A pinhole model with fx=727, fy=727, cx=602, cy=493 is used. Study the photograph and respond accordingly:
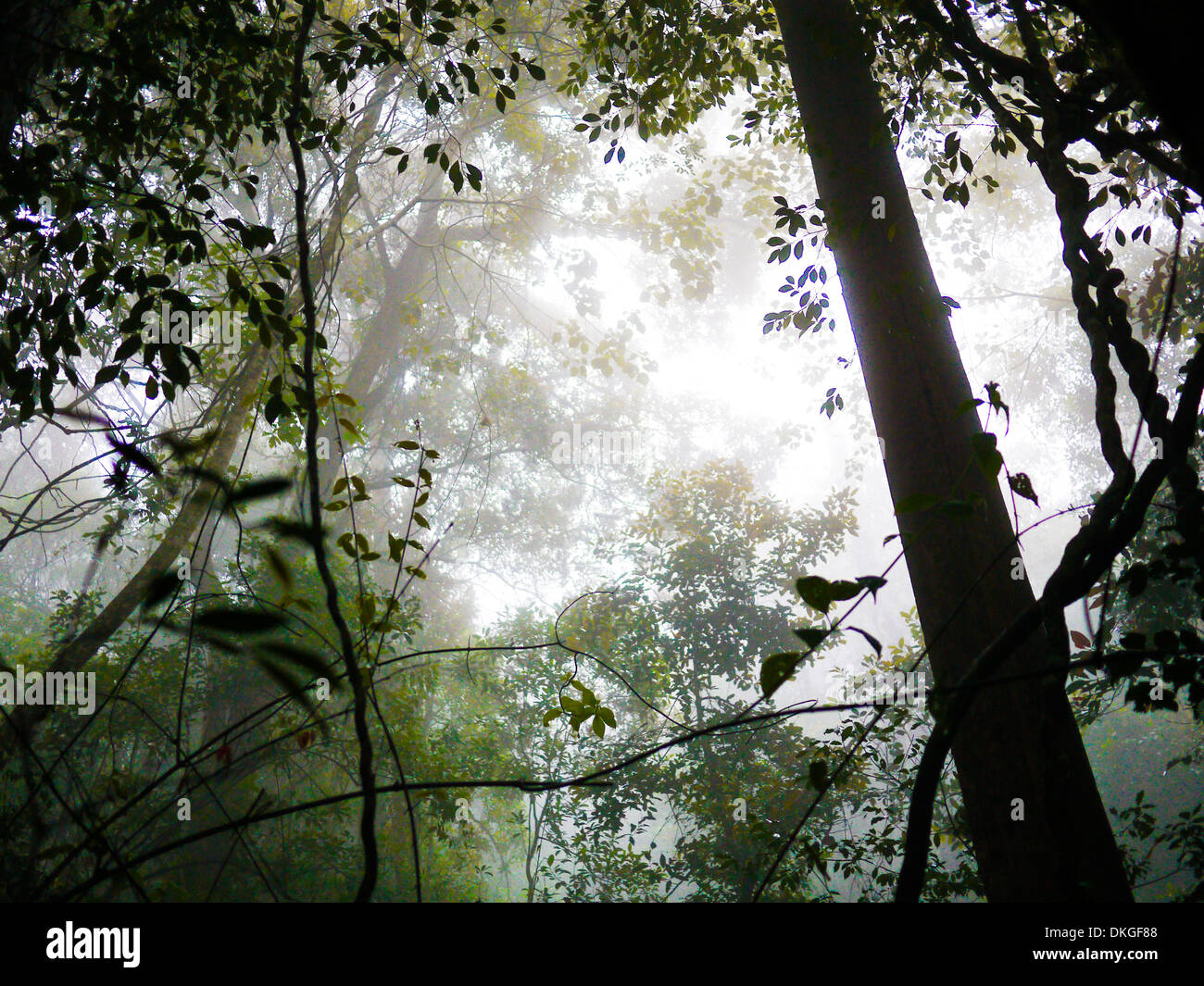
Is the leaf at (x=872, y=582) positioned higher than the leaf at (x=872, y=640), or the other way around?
the leaf at (x=872, y=582)

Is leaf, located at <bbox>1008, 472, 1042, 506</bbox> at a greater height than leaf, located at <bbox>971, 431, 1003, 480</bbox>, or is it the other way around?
leaf, located at <bbox>1008, 472, 1042, 506</bbox>

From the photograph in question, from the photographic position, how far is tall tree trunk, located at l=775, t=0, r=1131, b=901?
117 centimetres

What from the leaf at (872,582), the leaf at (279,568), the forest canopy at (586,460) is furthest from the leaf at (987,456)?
the leaf at (279,568)

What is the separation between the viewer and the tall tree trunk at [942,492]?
→ 1173mm
